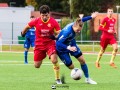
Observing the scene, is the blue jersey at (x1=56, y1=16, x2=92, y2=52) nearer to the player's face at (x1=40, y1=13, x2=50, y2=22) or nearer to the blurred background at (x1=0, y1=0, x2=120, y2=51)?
the player's face at (x1=40, y1=13, x2=50, y2=22)

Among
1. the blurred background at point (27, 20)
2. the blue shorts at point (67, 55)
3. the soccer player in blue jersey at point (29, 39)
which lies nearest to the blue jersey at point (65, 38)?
the blue shorts at point (67, 55)

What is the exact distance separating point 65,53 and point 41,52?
29.9 inches

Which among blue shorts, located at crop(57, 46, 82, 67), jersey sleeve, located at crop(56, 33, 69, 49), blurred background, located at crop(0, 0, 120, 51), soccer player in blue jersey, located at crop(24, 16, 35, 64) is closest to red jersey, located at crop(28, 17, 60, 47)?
jersey sleeve, located at crop(56, 33, 69, 49)

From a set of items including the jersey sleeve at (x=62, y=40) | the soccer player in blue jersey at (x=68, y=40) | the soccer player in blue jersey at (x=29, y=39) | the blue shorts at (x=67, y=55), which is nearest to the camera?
the soccer player in blue jersey at (x=68, y=40)

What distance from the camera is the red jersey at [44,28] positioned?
50.0 feet

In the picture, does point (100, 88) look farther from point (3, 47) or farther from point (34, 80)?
point (3, 47)

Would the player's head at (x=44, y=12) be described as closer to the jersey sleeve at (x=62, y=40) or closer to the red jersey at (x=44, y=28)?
the red jersey at (x=44, y=28)

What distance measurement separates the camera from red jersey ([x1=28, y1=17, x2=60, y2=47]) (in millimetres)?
15250

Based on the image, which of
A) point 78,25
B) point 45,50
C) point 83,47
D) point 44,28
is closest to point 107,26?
point 45,50

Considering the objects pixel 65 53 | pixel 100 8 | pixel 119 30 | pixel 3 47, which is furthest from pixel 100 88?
pixel 100 8

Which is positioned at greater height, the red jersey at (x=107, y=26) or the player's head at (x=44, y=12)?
the player's head at (x=44, y=12)

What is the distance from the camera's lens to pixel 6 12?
59250 millimetres

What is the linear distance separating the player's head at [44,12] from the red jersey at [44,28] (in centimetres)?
17

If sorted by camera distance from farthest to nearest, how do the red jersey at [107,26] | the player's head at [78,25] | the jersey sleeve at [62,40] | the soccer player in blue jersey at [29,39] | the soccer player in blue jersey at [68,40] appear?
the soccer player in blue jersey at [29,39] → the red jersey at [107,26] → the jersey sleeve at [62,40] → the soccer player in blue jersey at [68,40] → the player's head at [78,25]
